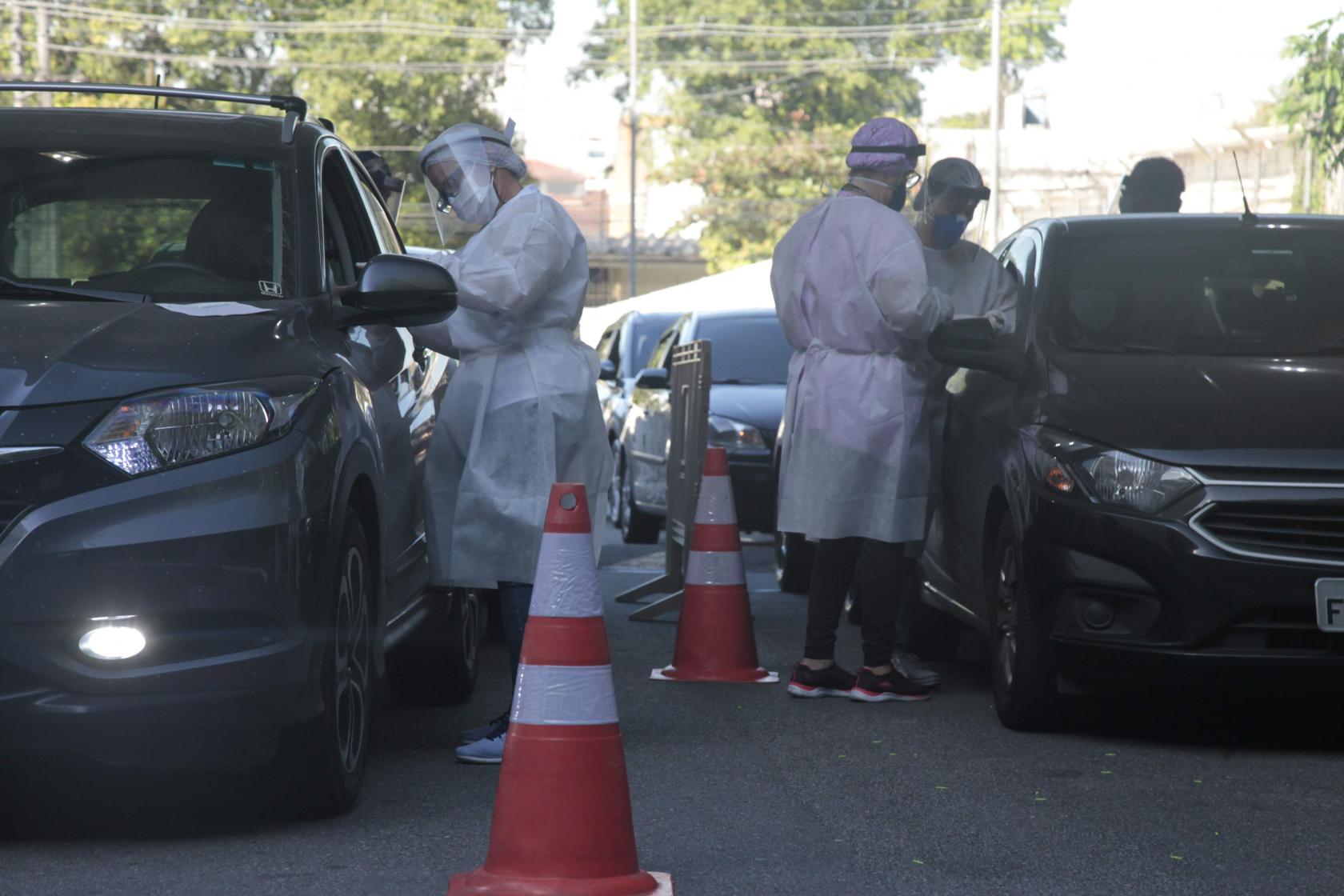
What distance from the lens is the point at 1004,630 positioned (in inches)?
252

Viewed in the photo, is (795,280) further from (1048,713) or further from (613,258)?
(613,258)

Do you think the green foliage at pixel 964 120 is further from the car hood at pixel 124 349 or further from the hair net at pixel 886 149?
the car hood at pixel 124 349

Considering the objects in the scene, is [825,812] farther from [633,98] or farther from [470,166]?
[633,98]

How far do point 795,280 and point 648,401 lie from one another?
6551 mm

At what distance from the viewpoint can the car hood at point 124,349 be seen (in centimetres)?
427

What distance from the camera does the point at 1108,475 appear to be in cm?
577

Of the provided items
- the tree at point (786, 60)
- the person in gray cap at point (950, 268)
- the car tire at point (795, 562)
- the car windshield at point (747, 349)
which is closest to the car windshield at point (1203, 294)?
the person in gray cap at point (950, 268)

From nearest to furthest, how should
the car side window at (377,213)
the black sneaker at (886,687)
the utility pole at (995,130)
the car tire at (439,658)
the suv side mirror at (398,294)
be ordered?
the suv side mirror at (398,294)
the car side window at (377,213)
the car tire at (439,658)
the black sneaker at (886,687)
the utility pole at (995,130)

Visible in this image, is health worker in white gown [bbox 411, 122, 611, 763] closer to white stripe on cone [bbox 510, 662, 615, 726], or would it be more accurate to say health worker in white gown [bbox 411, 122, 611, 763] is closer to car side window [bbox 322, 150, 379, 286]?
car side window [bbox 322, 150, 379, 286]

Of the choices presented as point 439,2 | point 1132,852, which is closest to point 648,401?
point 1132,852

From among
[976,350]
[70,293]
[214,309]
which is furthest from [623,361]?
[214,309]

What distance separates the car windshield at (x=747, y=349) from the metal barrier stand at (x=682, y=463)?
2391 mm

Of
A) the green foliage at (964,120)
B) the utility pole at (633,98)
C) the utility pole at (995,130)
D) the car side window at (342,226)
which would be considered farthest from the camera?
the green foliage at (964,120)

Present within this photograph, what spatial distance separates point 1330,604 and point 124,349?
10.8 ft
